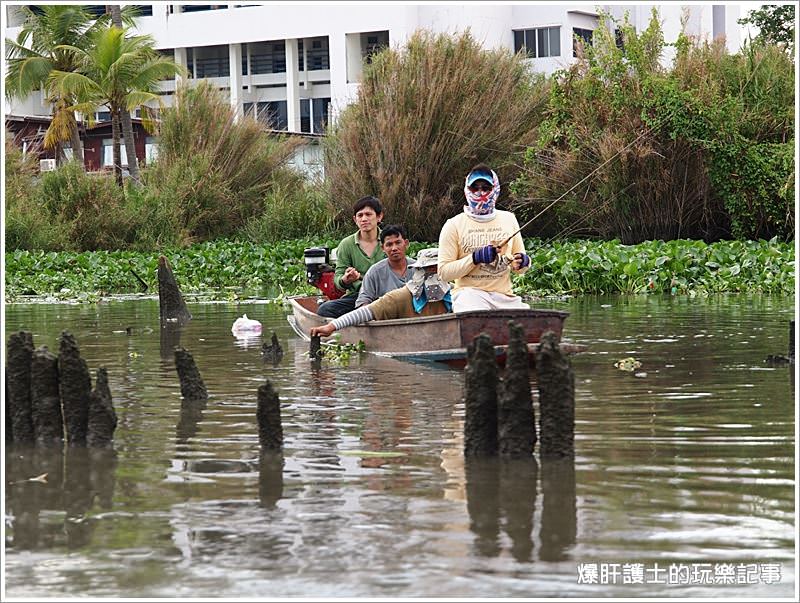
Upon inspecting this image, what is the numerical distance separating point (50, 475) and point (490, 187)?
5209 mm

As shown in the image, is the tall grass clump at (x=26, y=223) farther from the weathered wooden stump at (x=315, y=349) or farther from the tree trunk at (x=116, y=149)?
the weathered wooden stump at (x=315, y=349)

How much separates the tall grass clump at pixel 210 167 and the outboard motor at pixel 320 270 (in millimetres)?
18880

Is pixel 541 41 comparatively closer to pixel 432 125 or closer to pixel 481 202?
pixel 432 125

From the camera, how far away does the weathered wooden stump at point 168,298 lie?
17438 mm

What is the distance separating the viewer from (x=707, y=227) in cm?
2855

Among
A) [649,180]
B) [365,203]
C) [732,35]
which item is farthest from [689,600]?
[732,35]

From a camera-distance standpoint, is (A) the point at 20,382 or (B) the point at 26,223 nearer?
(A) the point at 20,382

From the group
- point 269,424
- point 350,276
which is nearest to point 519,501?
point 269,424

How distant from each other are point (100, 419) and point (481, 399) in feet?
7.12

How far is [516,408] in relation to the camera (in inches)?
274

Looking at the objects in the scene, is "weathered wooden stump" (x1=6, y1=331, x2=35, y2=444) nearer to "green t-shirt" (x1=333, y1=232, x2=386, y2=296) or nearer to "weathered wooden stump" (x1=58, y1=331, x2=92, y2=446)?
"weathered wooden stump" (x1=58, y1=331, x2=92, y2=446)

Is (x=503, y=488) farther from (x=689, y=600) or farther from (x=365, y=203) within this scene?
(x=365, y=203)

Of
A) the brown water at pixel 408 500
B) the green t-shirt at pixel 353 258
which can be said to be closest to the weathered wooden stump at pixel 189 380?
the brown water at pixel 408 500

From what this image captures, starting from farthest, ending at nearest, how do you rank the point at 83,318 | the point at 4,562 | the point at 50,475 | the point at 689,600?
the point at 83,318 < the point at 50,475 < the point at 4,562 < the point at 689,600
